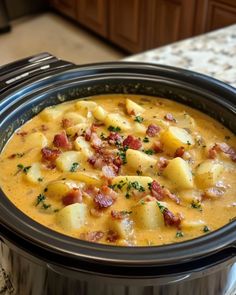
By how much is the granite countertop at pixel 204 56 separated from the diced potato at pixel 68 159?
2.00 feet

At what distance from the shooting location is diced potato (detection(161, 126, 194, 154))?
1.08 meters

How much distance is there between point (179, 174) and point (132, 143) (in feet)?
0.57

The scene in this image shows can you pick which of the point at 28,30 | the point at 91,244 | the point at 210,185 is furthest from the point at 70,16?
the point at 91,244

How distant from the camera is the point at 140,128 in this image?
1178 millimetres

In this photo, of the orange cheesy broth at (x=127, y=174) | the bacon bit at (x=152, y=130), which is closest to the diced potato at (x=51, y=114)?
the orange cheesy broth at (x=127, y=174)

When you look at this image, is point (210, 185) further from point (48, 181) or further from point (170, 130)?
point (48, 181)

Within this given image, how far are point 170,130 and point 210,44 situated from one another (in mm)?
718

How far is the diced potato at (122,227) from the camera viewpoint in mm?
830

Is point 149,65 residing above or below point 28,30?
above

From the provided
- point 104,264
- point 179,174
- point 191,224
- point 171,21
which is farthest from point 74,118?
point 171,21

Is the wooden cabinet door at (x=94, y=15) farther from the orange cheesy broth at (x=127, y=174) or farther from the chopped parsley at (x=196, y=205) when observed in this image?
the chopped parsley at (x=196, y=205)

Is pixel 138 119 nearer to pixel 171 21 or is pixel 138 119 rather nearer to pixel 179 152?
pixel 179 152

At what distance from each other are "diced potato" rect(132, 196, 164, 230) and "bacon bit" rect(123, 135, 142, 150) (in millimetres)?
243

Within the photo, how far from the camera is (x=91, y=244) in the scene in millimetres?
651
